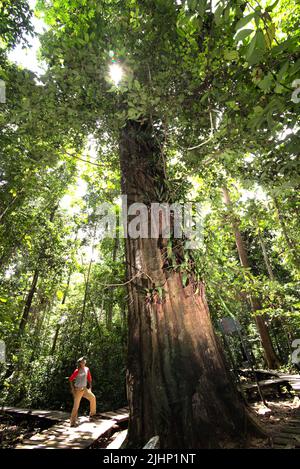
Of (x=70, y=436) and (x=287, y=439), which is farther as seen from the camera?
(x=70, y=436)

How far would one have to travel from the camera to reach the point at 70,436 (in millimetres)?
5203

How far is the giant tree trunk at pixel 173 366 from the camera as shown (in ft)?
8.60

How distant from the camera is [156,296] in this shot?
3.25 meters

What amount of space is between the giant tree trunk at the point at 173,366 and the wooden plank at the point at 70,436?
2.56m

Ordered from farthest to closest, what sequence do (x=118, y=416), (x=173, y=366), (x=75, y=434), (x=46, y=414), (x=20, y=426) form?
1. (x=20, y=426)
2. (x=46, y=414)
3. (x=118, y=416)
4. (x=75, y=434)
5. (x=173, y=366)

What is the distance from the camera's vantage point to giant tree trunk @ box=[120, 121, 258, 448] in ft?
8.60

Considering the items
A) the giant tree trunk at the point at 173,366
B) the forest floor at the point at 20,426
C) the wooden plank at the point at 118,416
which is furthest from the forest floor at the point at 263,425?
the giant tree trunk at the point at 173,366

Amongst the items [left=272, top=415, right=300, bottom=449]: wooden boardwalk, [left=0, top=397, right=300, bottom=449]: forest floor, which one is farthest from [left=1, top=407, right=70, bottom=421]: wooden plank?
[left=272, top=415, right=300, bottom=449]: wooden boardwalk

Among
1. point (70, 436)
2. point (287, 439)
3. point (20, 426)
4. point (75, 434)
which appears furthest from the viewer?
point (20, 426)

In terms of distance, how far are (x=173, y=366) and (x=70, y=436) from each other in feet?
12.6

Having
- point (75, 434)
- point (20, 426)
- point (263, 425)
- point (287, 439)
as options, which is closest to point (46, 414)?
point (20, 426)

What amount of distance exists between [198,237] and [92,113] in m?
2.66

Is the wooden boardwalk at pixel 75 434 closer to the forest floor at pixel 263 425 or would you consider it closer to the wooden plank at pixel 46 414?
the wooden plank at pixel 46 414

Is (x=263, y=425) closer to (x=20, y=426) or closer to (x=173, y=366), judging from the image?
(x=173, y=366)
